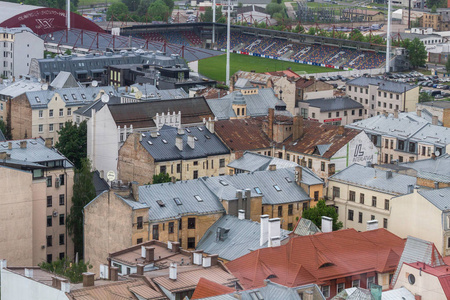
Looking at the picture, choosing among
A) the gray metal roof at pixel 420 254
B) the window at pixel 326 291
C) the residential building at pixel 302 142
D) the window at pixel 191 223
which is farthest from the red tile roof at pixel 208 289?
the residential building at pixel 302 142

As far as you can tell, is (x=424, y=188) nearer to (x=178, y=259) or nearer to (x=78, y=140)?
(x=178, y=259)

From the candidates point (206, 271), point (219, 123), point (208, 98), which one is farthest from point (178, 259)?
point (208, 98)

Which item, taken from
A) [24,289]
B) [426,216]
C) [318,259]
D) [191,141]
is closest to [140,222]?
[318,259]

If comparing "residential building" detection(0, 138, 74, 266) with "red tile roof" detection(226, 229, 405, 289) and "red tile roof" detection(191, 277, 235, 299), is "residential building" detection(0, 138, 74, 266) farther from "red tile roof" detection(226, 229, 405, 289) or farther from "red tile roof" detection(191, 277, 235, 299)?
"red tile roof" detection(191, 277, 235, 299)

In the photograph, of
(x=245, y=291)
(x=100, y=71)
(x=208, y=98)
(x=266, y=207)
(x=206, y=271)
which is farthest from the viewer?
(x=100, y=71)

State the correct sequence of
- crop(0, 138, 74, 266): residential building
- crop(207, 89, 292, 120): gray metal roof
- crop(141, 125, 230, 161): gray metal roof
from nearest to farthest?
crop(0, 138, 74, 266): residential building, crop(141, 125, 230, 161): gray metal roof, crop(207, 89, 292, 120): gray metal roof

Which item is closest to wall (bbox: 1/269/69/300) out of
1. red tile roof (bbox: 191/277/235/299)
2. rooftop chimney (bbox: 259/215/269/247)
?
red tile roof (bbox: 191/277/235/299)
